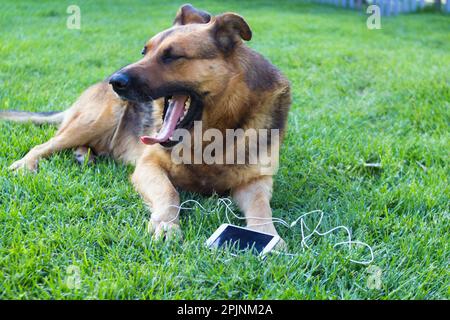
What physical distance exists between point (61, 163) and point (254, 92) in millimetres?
1495

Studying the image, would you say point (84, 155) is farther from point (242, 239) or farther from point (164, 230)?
point (242, 239)

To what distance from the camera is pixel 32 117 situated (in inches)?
167

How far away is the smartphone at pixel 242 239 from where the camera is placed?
2.46 m

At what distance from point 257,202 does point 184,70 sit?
91cm

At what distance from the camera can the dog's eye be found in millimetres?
2967

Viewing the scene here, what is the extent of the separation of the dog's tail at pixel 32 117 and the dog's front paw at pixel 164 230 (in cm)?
204

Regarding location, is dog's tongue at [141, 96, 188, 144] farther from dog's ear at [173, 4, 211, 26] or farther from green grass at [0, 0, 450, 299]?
dog's ear at [173, 4, 211, 26]

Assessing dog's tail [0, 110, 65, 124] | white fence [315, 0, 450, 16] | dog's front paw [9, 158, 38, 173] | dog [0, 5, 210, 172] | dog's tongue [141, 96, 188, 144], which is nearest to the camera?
dog's tongue [141, 96, 188, 144]

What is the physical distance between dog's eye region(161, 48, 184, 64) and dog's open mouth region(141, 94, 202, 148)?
0.71 feet

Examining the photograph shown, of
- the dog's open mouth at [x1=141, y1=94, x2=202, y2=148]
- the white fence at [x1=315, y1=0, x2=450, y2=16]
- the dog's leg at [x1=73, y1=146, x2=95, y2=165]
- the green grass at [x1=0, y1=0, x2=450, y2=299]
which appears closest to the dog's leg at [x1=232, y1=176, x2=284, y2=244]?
the green grass at [x1=0, y1=0, x2=450, y2=299]

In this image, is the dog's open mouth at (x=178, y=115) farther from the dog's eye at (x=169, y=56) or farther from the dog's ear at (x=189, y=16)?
the dog's ear at (x=189, y=16)
